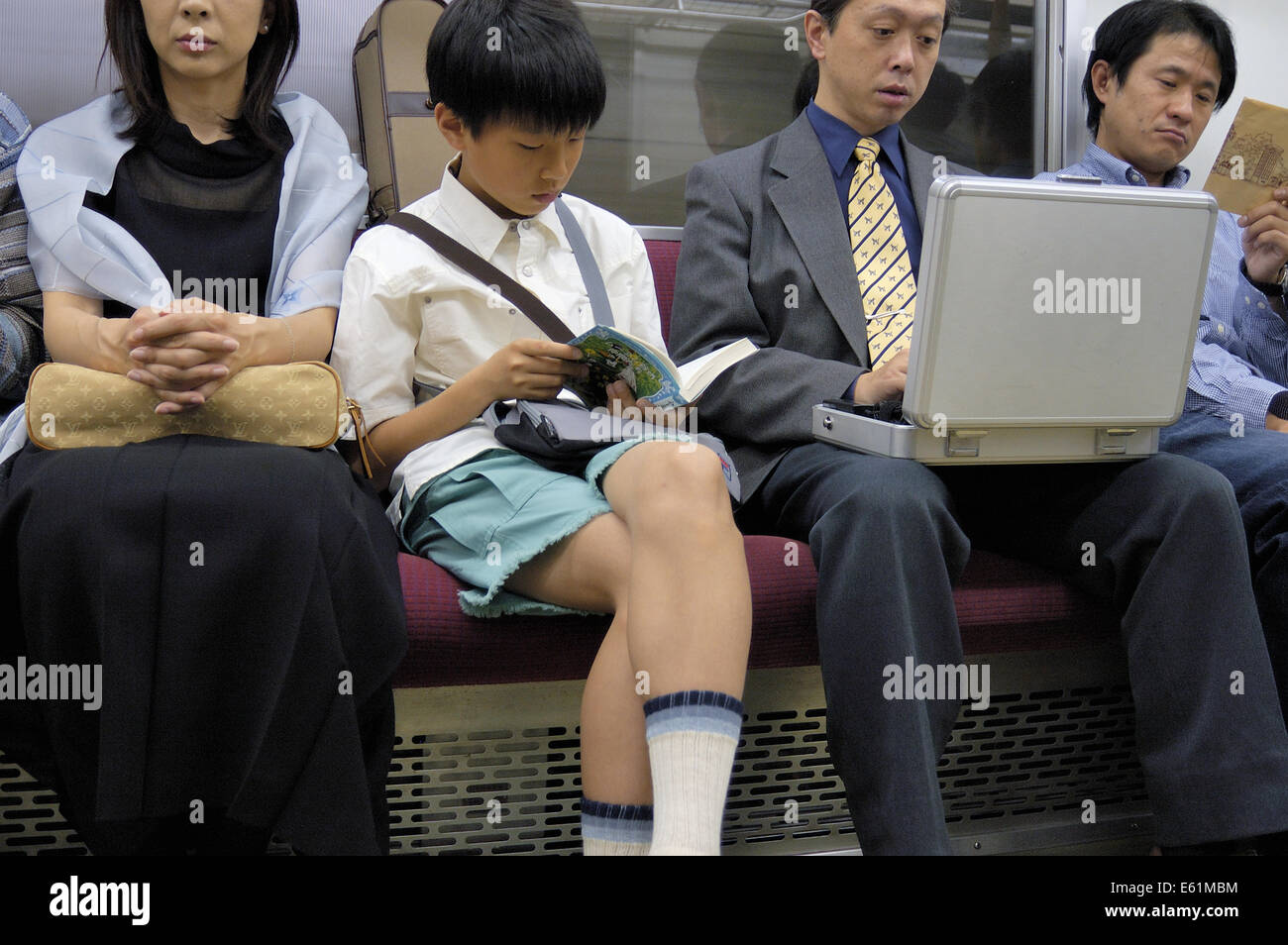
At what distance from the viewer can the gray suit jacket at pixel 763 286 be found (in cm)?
179

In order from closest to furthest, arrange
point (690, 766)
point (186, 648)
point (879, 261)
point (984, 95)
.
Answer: point (690, 766) < point (186, 648) < point (879, 261) < point (984, 95)

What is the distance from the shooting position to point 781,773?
170cm

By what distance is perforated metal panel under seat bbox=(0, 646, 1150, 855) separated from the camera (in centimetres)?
155

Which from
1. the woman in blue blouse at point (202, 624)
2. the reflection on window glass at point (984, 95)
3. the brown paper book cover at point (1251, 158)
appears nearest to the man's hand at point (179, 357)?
the woman in blue blouse at point (202, 624)

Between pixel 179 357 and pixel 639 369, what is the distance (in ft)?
1.85

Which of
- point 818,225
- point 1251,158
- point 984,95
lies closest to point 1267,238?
point 1251,158

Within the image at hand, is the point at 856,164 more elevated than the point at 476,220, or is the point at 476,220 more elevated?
the point at 856,164

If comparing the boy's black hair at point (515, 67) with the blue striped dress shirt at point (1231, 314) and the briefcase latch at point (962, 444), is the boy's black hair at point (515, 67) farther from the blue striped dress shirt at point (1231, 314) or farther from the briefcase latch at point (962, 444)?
the blue striped dress shirt at point (1231, 314)

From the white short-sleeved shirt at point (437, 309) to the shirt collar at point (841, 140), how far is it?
0.50m

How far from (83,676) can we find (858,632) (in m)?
0.91

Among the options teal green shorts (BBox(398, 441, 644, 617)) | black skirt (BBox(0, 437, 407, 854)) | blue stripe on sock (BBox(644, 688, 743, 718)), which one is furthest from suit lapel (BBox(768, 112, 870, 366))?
black skirt (BBox(0, 437, 407, 854))

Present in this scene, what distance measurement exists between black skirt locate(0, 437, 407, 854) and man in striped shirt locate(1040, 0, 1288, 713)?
57.9 inches

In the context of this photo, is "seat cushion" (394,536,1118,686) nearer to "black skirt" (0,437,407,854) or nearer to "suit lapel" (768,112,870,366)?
"black skirt" (0,437,407,854)

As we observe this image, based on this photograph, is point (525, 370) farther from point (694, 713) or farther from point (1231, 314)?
point (1231, 314)
